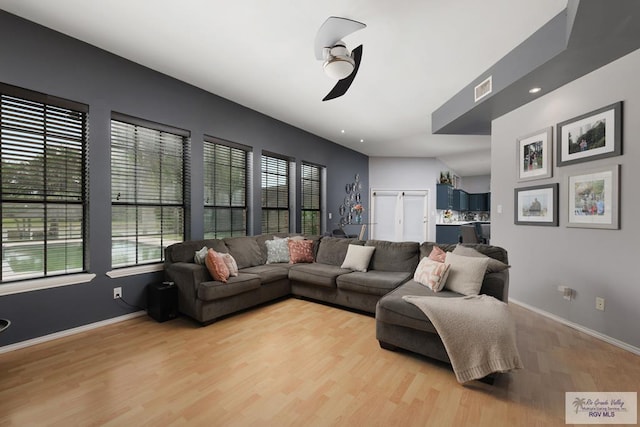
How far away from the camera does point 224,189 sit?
4402 mm

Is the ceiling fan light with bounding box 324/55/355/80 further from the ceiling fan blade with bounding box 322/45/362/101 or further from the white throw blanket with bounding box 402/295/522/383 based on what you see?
the white throw blanket with bounding box 402/295/522/383

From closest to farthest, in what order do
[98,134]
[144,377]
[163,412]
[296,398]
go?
[163,412] < [296,398] < [144,377] < [98,134]

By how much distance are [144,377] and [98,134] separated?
2.47 m

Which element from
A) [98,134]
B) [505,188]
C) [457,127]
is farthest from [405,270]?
[98,134]

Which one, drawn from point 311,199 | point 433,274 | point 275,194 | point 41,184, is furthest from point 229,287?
point 311,199

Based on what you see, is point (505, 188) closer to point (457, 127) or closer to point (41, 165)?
point (457, 127)

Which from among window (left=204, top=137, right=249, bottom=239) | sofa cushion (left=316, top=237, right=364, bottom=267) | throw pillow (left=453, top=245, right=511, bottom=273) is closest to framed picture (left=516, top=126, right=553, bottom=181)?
throw pillow (left=453, top=245, right=511, bottom=273)

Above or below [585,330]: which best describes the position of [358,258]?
above

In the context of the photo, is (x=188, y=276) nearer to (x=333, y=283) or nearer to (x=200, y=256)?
(x=200, y=256)

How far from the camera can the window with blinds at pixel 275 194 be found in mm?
5117

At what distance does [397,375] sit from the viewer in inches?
82.6

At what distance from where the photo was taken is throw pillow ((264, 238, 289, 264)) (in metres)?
4.33

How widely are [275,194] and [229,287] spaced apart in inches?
100

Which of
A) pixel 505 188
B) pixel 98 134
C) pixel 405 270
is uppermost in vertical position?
pixel 98 134
